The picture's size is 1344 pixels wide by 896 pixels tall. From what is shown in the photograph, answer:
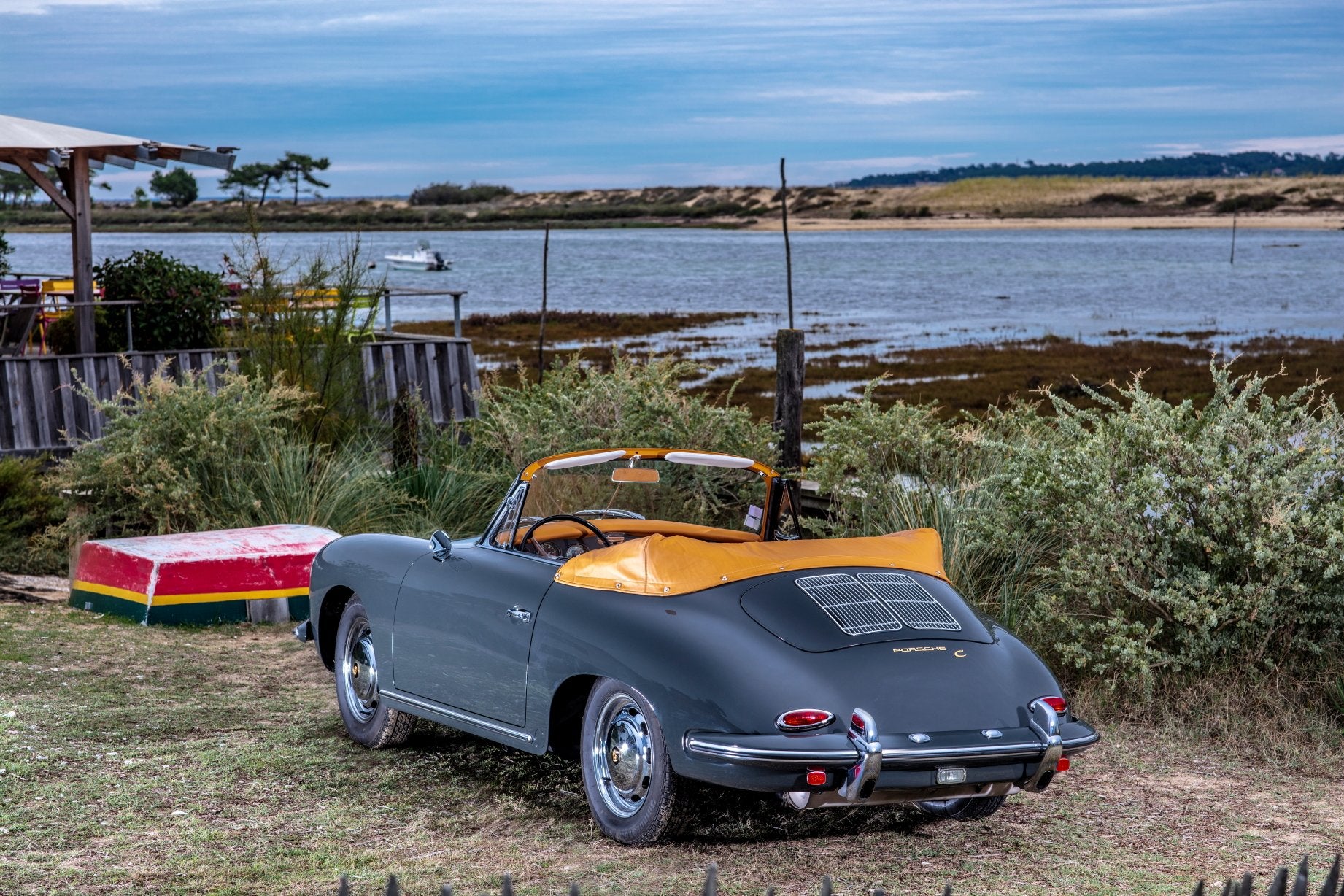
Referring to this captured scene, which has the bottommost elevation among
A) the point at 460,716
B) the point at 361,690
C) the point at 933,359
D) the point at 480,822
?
the point at 933,359

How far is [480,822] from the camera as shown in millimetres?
5996

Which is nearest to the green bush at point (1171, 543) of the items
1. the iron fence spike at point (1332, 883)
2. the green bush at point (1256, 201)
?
the iron fence spike at point (1332, 883)

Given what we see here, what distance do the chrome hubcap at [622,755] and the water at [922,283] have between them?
9882 mm

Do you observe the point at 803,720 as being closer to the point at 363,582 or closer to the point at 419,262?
the point at 363,582

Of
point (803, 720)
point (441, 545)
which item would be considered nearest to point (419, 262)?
point (441, 545)

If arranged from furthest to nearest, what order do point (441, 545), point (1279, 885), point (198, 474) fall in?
point (198, 474) < point (441, 545) < point (1279, 885)

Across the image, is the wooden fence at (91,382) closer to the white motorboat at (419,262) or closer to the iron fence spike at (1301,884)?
the iron fence spike at (1301,884)

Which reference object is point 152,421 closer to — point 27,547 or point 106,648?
point 27,547

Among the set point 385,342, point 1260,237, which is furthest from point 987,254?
point 385,342

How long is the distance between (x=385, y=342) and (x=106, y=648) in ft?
25.1

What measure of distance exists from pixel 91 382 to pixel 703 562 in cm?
1192

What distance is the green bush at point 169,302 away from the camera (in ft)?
57.6

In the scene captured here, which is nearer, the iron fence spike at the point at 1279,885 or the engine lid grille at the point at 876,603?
the iron fence spike at the point at 1279,885

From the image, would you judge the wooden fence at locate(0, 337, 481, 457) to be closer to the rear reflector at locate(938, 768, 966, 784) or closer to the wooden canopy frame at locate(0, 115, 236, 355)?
the wooden canopy frame at locate(0, 115, 236, 355)
